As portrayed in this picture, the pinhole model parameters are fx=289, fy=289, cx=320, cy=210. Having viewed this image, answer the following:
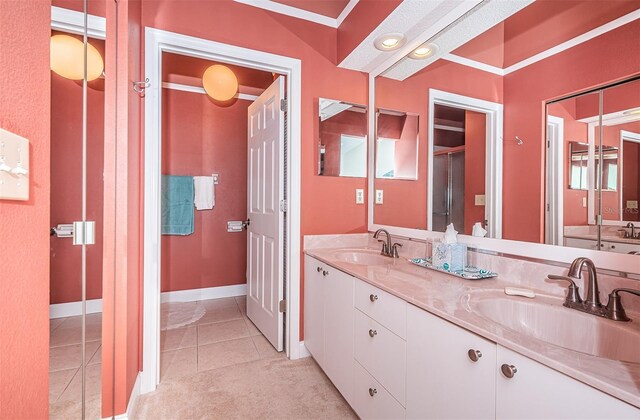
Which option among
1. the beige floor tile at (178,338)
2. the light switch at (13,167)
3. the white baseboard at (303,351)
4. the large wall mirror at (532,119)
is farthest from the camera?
the beige floor tile at (178,338)

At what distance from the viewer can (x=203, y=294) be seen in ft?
11.1

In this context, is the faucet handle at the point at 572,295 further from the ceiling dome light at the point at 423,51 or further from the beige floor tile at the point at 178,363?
the beige floor tile at the point at 178,363

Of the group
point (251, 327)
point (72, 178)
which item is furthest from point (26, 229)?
point (251, 327)

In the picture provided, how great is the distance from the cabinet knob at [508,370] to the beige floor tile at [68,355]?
3.90ft

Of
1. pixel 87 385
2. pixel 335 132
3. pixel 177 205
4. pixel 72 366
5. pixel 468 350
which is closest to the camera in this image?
pixel 468 350

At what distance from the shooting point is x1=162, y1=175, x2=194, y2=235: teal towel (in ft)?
10.4

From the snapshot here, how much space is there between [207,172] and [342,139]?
193 cm

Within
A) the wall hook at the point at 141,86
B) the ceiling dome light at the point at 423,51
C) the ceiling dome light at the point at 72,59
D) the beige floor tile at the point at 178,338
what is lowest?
the beige floor tile at the point at 178,338

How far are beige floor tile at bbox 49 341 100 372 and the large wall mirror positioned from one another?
167 cm

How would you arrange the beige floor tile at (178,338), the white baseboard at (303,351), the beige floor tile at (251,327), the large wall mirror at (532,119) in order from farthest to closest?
the beige floor tile at (251,327)
the beige floor tile at (178,338)
the white baseboard at (303,351)
the large wall mirror at (532,119)

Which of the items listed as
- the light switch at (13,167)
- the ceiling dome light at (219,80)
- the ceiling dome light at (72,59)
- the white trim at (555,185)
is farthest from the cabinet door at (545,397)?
the ceiling dome light at (219,80)

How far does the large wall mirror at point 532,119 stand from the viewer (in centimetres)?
95

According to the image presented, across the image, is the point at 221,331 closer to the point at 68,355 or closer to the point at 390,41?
the point at 68,355

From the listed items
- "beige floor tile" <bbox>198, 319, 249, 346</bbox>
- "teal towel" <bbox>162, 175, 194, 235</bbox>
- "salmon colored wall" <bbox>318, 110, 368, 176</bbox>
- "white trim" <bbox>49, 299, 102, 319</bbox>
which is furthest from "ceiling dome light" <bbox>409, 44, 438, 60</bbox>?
"teal towel" <bbox>162, 175, 194, 235</bbox>
